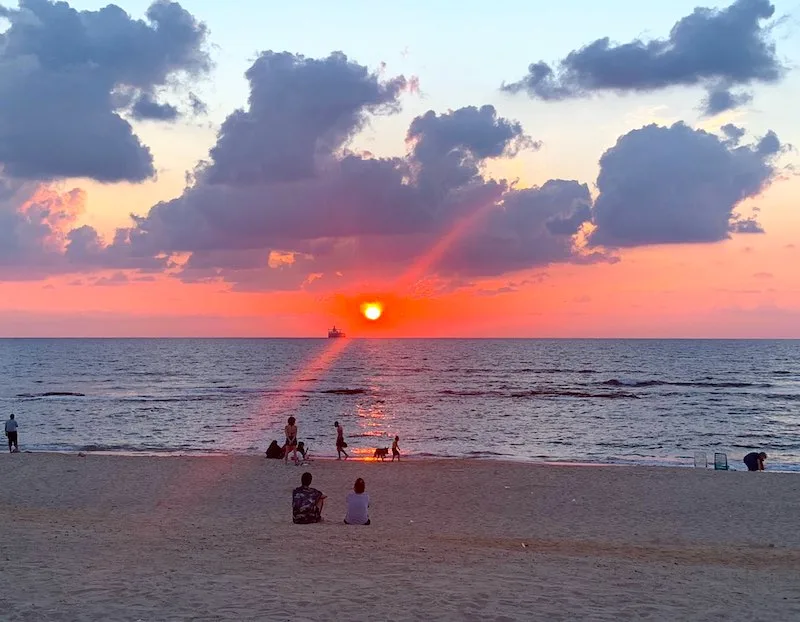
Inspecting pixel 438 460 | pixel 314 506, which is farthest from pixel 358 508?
pixel 438 460

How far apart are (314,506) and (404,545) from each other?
10.7 ft

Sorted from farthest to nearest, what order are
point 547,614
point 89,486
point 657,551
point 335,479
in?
point 335,479
point 89,486
point 657,551
point 547,614

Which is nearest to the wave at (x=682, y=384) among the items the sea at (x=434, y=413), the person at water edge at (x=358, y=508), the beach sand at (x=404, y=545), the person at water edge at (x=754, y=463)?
the sea at (x=434, y=413)

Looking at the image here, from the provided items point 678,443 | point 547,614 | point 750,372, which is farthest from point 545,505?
point 750,372

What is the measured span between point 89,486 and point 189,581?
15.9 metres

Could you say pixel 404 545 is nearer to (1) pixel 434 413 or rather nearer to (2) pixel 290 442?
(2) pixel 290 442

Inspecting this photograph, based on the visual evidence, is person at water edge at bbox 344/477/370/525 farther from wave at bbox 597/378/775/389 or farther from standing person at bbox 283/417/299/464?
wave at bbox 597/378/775/389

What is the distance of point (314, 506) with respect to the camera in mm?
16859

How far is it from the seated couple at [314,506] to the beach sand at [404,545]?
399mm

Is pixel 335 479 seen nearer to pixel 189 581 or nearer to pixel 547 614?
pixel 189 581

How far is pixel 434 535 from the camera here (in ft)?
55.9

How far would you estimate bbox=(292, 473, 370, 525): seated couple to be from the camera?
55.0ft

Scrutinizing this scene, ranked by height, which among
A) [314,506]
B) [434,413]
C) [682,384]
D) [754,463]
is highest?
[682,384]

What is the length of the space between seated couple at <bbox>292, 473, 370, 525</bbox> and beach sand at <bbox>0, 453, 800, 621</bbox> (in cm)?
40
